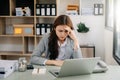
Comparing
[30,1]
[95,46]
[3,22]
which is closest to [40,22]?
[30,1]

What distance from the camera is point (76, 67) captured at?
1.91 metres

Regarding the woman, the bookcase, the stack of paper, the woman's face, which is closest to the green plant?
the bookcase

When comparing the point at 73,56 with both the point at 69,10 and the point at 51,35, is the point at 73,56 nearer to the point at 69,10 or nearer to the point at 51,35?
the point at 51,35

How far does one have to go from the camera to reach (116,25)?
2.91 meters

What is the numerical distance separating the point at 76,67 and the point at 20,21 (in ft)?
10.8

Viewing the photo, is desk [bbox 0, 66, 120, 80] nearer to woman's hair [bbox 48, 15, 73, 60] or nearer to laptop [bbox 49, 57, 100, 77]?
laptop [bbox 49, 57, 100, 77]

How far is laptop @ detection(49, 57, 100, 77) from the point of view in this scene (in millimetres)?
1863

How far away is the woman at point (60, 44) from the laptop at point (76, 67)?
2.33 feet

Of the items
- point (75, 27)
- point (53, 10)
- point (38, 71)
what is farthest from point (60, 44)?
point (75, 27)

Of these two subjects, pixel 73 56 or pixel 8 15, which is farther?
pixel 8 15

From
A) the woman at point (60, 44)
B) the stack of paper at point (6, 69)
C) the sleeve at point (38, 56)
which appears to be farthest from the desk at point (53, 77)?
the woman at point (60, 44)

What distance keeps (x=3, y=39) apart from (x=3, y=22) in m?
0.39

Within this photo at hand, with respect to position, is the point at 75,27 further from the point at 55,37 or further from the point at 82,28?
the point at 55,37

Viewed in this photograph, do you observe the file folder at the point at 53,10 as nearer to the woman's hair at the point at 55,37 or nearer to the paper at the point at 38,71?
the woman's hair at the point at 55,37
